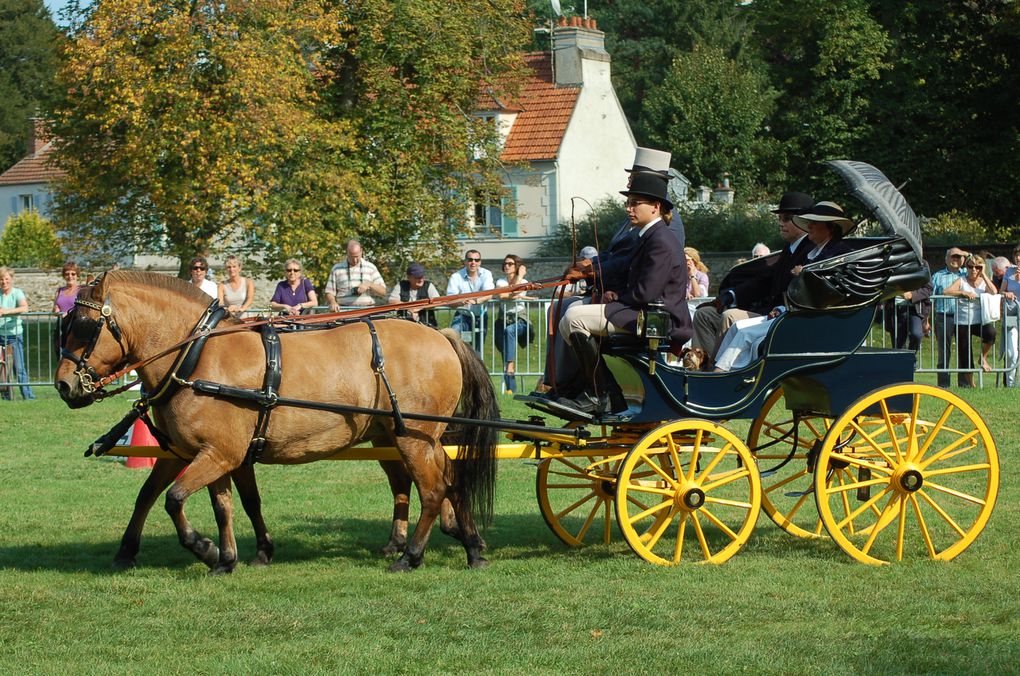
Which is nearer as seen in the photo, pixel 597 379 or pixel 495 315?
pixel 597 379

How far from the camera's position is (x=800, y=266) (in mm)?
8125

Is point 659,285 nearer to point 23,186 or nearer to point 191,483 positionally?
point 191,483

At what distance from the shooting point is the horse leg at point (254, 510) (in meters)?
8.29

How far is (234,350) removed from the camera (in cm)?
785

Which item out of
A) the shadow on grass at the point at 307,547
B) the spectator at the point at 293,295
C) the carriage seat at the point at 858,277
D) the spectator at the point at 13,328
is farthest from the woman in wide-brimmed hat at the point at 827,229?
the spectator at the point at 13,328

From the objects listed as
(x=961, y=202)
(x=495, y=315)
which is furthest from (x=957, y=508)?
(x=961, y=202)

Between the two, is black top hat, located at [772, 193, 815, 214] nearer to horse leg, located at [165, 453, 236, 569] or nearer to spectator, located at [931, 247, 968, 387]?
horse leg, located at [165, 453, 236, 569]

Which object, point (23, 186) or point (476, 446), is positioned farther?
point (23, 186)

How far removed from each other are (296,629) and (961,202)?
29.0 metres

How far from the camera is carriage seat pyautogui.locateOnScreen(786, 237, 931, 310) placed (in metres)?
7.80

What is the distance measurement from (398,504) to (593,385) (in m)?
1.56

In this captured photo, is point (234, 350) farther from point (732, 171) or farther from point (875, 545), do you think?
point (732, 171)

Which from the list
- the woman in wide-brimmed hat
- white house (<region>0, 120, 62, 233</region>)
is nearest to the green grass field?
the woman in wide-brimmed hat

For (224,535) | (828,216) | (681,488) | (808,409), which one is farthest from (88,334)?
(828,216)
